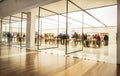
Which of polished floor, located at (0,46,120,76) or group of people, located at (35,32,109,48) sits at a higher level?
group of people, located at (35,32,109,48)

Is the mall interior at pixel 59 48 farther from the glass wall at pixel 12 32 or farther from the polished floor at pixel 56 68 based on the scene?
the glass wall at pixel 12 32

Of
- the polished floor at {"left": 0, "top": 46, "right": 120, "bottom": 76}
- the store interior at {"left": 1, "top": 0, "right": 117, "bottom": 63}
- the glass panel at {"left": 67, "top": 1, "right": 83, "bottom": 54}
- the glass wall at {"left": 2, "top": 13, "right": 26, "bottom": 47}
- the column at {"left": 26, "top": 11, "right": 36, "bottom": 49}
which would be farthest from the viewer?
the glass wall at {"left": 2, "top": 13, "right": 26, "bottom": 47}

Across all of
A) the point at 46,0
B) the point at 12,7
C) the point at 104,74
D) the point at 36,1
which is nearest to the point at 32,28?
the point at 12,7

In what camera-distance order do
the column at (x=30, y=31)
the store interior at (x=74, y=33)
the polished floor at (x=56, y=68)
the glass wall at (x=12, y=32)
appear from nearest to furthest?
the polished floor at (x=56, y=68) < the store interior at (x=74, y=33) < the column at (x=30, y=31) < the glass wall at (x=12, y=32)

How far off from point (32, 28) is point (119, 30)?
6.65m

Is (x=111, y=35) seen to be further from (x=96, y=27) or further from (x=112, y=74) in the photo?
(x=112, y=74)

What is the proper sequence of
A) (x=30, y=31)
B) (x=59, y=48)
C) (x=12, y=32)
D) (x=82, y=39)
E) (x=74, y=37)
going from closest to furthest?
(x=59, y=48)
(x=30, y=31)
(x=82, y=39)
(x=74, y=37)
(x=12, y=32)

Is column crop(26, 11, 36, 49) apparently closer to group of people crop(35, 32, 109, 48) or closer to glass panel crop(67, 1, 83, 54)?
group of people crop(35, 32, 109, 48)

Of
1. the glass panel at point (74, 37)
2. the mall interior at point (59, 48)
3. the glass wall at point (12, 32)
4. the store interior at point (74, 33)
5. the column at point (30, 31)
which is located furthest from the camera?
the glass wall at point (12, 32)

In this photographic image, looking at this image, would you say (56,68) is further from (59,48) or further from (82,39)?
(82,39)

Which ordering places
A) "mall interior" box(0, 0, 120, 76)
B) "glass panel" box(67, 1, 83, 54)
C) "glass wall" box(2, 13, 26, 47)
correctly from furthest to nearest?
"glass wall" box(2, 13, 26, 47), "glass panel" box(67, 1, 83, 54), "mall interior" box(0, 0, 120, 76)

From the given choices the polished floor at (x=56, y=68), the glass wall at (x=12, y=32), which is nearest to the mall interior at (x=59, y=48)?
the polished floor at (x=56, y=68)

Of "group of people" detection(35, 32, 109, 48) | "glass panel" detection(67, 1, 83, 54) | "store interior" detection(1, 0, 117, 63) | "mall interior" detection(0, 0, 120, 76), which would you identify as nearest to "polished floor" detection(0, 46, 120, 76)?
"mall interior" detection(0, 0, 120, 76)

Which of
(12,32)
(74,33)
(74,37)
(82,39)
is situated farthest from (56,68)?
(12,32)
